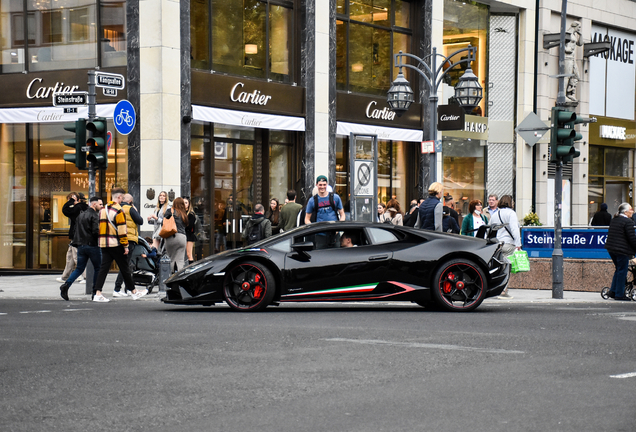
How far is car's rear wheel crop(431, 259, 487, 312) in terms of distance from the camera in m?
12.2

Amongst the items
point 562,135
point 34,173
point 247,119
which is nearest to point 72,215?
point 34,173

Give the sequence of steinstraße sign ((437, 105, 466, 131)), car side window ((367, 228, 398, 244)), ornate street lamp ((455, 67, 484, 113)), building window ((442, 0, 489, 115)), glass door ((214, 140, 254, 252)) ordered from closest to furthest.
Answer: car side window ((367, 228, 398, 244)), ornate street lamp ((455, 67, 484, 113)), glass door ((214, 140, 254, 252)), steinstraße sign ((437, 105, 466, 131)), building window ((442, 0, 489, 115))

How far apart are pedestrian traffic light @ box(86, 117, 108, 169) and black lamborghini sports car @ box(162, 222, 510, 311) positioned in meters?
4.87

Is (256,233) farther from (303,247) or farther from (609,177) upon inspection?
(609,177)

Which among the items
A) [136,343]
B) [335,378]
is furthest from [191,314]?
[335,378]

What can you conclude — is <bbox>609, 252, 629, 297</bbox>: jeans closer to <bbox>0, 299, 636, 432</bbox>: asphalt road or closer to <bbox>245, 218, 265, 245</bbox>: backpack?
<bbox>0, 299, 636, 432</bbox>: asphalt road

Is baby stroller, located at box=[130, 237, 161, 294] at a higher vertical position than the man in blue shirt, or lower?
lower

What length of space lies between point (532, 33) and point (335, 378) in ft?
88.0

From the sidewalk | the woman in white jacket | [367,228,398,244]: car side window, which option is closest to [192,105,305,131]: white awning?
the sidewalk

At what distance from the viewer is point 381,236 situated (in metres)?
12.4

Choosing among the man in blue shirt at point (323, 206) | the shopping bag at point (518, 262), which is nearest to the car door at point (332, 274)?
the man in blue shirt at point (323, 206)

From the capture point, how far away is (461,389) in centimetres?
647

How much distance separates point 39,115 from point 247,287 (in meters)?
11.3

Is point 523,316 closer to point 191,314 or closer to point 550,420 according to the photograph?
point 191,314
